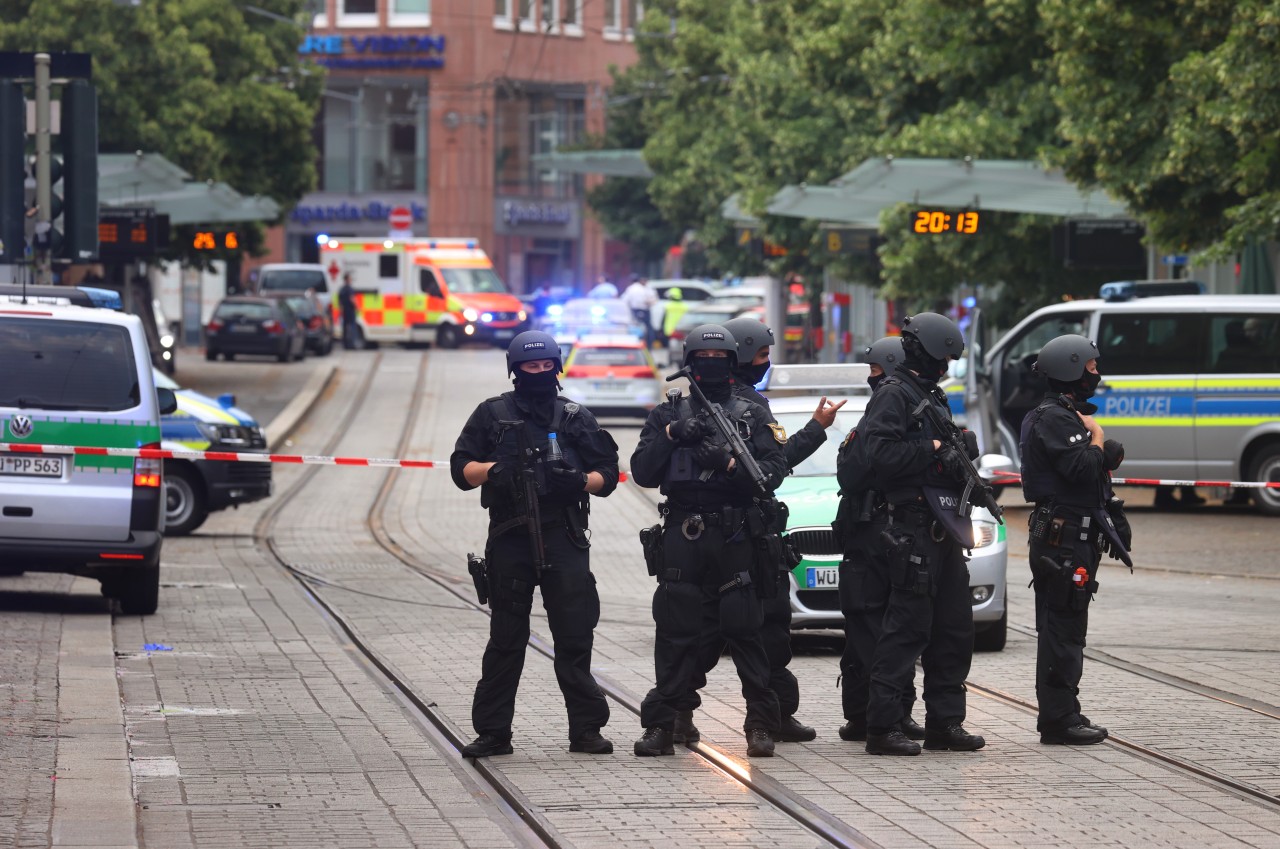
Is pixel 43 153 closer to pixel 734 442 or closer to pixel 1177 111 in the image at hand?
pixel 1177 111

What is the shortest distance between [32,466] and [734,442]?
608cm

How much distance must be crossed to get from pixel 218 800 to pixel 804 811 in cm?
206

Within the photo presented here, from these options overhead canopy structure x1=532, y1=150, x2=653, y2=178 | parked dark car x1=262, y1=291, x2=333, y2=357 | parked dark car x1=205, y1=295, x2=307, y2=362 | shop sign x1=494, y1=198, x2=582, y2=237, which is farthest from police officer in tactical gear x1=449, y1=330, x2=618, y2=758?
shop sign x1=494, y1=198, x2=582, y2=237

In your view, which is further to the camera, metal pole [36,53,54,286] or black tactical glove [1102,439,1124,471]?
metal pole [36,53,54,286]

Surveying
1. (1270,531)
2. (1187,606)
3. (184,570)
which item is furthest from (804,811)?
(1270,531)

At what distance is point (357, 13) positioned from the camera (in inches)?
2899

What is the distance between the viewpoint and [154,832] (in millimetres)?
6895

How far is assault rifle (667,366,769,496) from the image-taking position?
26.5 feet

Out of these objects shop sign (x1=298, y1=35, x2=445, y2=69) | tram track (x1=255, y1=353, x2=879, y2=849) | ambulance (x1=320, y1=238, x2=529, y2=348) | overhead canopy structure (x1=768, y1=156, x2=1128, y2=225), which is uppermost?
shop sign (x1=298, y1=35, x2=445, y2=69)

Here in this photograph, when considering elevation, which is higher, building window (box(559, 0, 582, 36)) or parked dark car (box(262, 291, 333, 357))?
building window (box(559, 0, 582, 36))

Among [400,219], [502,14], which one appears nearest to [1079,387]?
[400,219]

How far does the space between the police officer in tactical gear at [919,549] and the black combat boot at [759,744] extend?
435 millimetres

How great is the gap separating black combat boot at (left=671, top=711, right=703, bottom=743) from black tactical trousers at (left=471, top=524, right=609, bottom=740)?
415 millimetres

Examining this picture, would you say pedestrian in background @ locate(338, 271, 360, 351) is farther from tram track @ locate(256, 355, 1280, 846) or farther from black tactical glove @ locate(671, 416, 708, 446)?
black tactical glove @ locate(671, 416, 708, 446)
